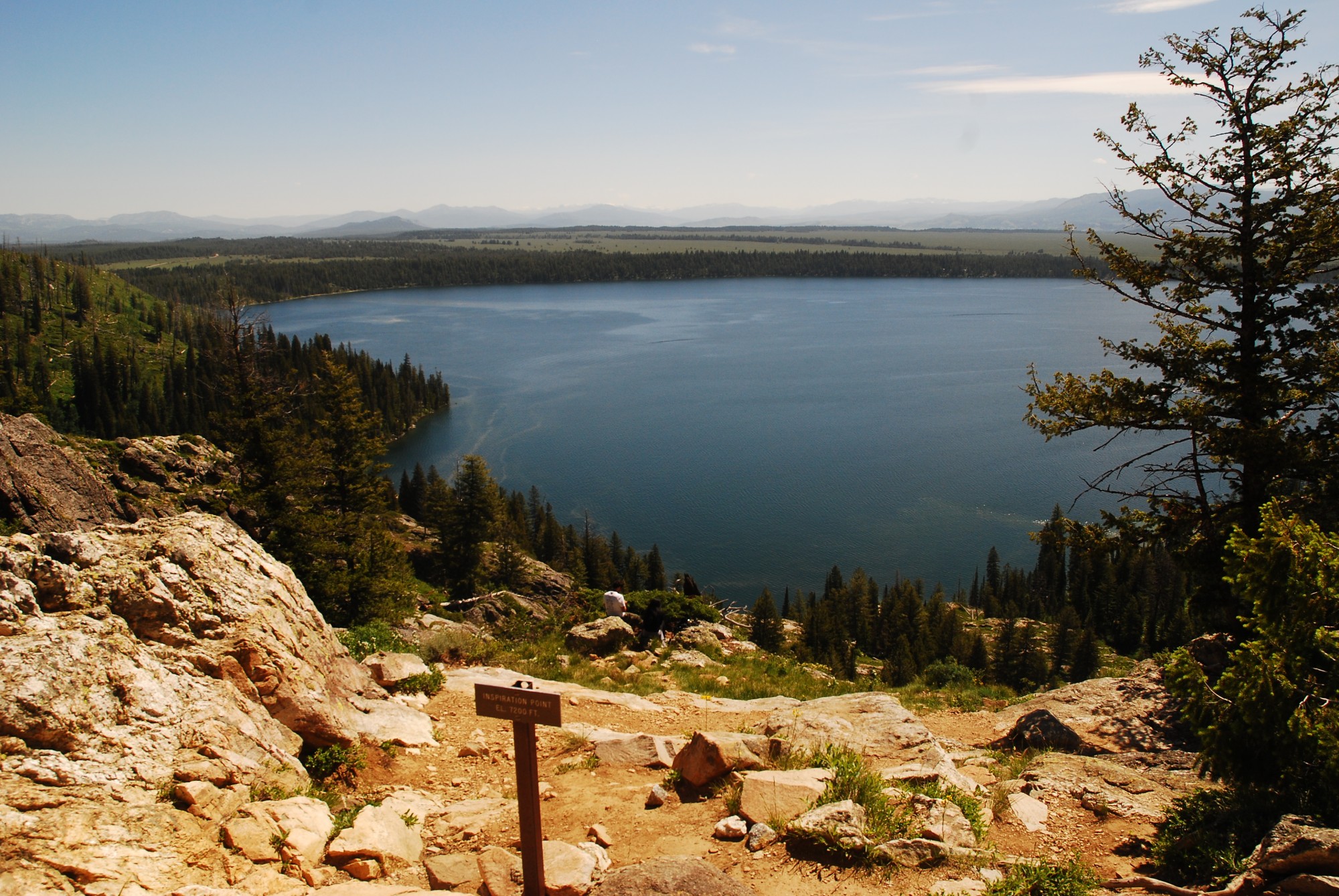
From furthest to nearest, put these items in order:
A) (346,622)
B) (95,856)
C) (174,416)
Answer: (174,416), (346,622), (95,856)

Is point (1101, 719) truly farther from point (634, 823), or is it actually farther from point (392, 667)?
point (392, 667)

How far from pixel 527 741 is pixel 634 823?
2029mm

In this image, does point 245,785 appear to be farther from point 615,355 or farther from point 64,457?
point 615,355

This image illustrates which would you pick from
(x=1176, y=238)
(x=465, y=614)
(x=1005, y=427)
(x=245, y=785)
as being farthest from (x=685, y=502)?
(x=245, y=785)

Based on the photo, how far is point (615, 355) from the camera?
→ 112 meters

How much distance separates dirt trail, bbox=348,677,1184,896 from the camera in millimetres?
5930

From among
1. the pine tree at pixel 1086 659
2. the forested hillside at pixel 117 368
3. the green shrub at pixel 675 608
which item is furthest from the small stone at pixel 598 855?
the forested hillside at pixel 117 368

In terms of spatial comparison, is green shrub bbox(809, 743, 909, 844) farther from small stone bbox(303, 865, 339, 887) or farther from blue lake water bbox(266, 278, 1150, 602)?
blue lake water bbox(266, 278, 1150, 602)

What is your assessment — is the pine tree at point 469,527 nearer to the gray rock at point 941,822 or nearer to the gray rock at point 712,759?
the gray rock at point 712,759

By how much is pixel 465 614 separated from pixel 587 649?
6595 millimetres

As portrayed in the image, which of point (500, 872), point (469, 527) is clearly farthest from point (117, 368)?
point (500, 872)

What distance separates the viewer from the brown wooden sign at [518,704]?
5.35m

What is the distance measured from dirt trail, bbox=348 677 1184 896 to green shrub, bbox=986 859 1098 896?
34 cm

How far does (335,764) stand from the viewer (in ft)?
24.6
